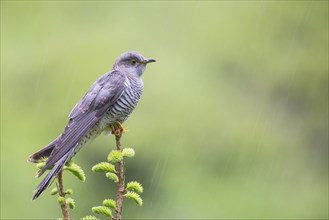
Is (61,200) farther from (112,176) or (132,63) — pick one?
(132,63)

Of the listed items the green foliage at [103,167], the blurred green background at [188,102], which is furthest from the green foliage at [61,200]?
the blurred green background at [188,102]

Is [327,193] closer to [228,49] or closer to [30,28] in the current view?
Result: [228,49]

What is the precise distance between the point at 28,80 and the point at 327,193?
10242 millimetres

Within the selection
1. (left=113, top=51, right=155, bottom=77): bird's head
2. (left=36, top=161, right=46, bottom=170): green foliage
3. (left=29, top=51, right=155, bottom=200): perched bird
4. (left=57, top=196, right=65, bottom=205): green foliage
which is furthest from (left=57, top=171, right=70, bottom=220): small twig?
(left=113, top=51, right=155, bottom=77): bird's head

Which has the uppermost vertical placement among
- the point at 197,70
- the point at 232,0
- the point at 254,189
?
the point at 232,0

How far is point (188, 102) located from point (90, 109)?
15.3 metres

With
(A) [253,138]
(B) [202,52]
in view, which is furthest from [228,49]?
(A) [253,138]

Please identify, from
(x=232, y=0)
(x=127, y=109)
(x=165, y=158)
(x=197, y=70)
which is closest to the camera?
(x=127, y=109)

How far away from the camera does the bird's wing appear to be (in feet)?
11.1

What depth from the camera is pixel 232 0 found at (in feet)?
96.7

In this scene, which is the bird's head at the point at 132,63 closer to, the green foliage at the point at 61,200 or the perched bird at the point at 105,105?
the perched bird at the point at 105,105

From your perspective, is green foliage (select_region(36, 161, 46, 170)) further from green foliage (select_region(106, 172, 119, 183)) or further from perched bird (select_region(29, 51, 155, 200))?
green foliage (select_region(106, 172, 119, 183))

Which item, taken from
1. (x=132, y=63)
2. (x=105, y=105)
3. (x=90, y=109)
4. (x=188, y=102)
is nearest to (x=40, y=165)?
(x=90, y=109)

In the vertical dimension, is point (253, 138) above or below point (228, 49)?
below
